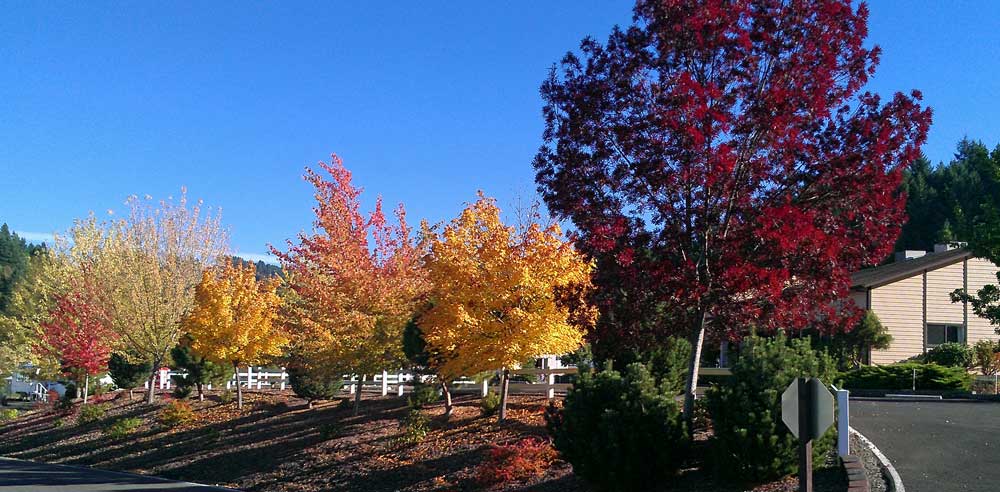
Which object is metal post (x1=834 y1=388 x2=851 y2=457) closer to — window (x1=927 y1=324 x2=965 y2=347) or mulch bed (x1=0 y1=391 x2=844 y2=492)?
mulch bed (x1=0 y1=391 x2=844 y2=492)

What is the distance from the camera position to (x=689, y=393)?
13672 millimetres

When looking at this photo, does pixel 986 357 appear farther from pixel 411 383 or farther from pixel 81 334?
A: pixel 81 334

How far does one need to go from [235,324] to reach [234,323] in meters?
0.09

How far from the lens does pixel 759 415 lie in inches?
463

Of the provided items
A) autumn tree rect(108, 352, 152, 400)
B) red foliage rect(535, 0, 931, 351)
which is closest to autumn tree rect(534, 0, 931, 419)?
red foliage rect(535, 0, 931, 351)

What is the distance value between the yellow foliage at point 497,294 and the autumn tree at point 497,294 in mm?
22

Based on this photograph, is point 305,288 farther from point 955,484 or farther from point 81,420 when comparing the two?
point 955,484

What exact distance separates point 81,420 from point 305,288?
39.7ft

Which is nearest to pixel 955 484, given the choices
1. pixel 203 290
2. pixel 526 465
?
pixel 526 465

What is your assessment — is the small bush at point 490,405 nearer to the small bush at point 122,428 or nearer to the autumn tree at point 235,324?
the autumn tree at point 235,324

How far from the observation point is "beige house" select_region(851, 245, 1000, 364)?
32.9 meters

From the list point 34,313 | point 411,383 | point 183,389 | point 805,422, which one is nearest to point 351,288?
point 411,383

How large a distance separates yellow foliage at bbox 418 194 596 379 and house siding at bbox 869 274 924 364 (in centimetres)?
1792

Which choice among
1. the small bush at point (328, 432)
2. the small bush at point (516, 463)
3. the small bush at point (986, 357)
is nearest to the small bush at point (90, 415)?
the small bush at point (328, 432)
